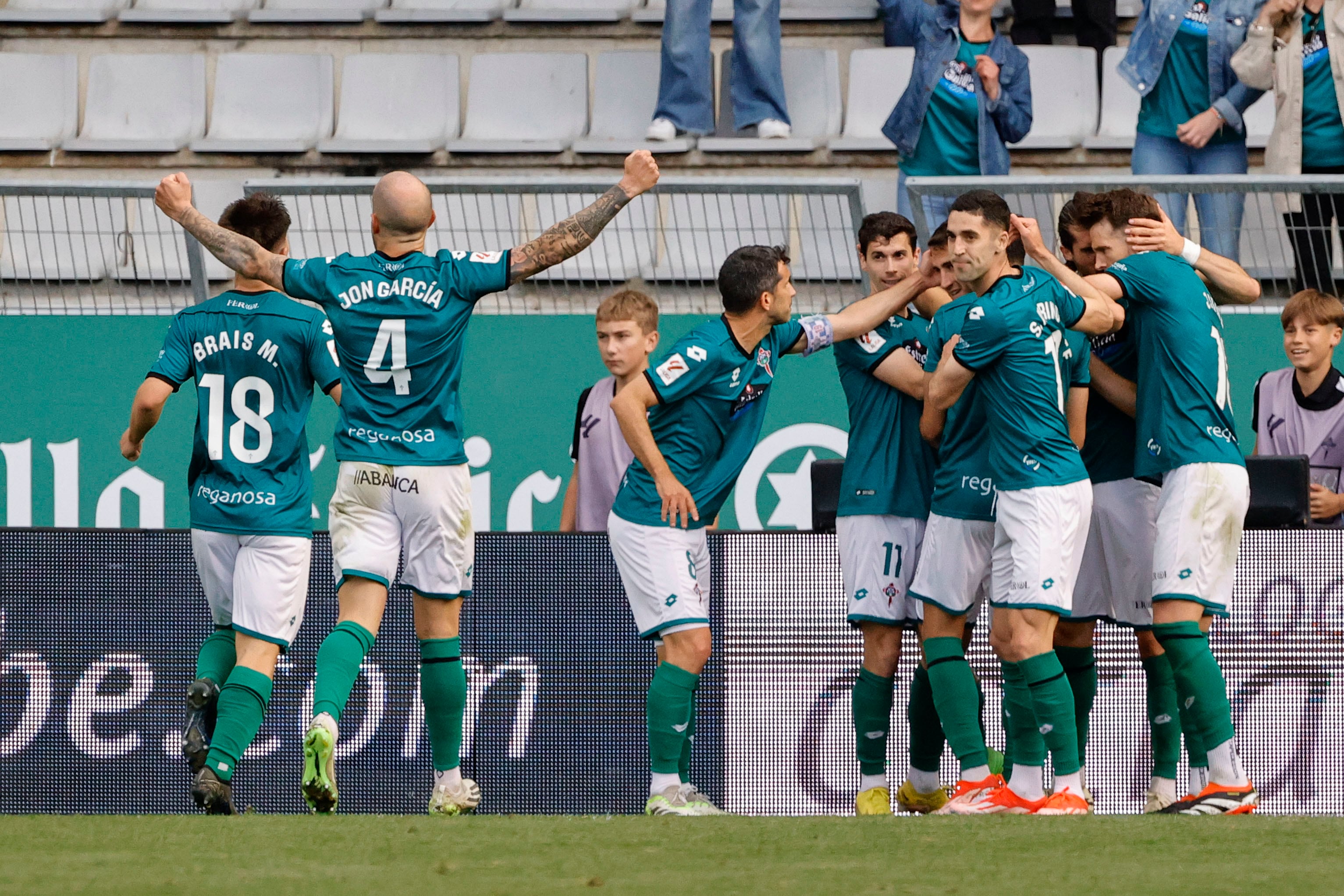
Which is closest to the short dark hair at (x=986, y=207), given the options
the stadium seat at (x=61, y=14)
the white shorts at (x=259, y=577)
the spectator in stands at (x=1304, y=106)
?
the white shorts at (x=259, y=577)


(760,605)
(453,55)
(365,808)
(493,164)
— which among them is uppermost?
(453,55)

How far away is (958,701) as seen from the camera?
570 cm

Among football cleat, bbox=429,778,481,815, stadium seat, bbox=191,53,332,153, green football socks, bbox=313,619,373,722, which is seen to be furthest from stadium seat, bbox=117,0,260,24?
football cleat, bbox=429,778,481,815

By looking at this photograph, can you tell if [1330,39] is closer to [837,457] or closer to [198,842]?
[837,457]

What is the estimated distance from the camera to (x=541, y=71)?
454 inches

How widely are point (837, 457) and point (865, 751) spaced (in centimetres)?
243

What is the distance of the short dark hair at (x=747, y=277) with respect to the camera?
19.2 feet

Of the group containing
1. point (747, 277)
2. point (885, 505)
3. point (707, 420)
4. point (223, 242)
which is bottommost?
point (885, 505)

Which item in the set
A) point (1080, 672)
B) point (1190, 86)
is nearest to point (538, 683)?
point (1080, 672)

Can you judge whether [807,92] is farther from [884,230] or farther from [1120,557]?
[1120,557]

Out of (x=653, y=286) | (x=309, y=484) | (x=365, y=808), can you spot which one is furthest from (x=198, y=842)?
(x=653, y=286)

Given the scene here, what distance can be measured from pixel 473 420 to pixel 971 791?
3670 mm

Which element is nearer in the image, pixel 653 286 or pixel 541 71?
pixel 653 286

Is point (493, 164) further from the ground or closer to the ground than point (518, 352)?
further from the ground
